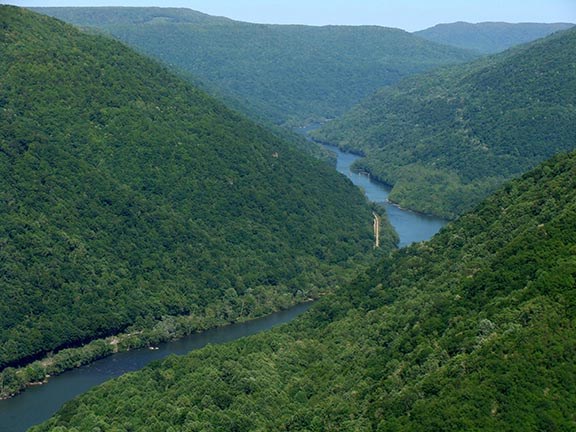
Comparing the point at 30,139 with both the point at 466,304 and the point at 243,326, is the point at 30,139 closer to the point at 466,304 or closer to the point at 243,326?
the point at 243,326

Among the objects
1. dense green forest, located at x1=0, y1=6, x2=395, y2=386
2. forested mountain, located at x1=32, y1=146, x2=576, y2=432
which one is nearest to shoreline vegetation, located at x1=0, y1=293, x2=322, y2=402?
dense green forest, located at x1=0, y1=6, x2=395, y2=386

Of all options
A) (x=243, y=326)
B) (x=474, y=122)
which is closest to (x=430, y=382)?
(x=243, y=326)

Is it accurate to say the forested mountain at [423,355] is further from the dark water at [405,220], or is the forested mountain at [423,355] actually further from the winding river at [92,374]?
the dark water at [405,220]

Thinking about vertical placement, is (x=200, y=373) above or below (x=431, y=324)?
below

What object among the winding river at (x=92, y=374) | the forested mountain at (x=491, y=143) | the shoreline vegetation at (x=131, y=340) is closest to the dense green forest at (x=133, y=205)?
the shoreline vegetation at (x=131, y=340)

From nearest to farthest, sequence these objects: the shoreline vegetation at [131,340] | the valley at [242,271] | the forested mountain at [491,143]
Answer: the valley at [242,271], the shoreline vegetation at [131,340], the forested mountain at [491,143]
